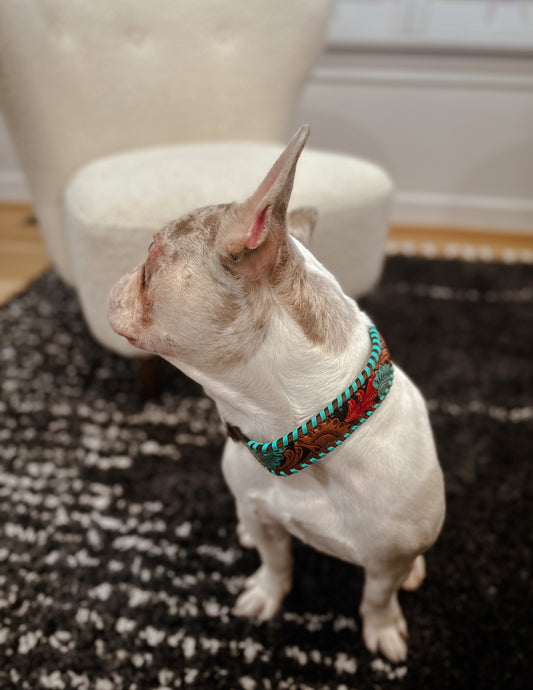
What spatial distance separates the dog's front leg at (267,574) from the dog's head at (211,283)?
0.30 metres

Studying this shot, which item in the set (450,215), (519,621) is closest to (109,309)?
(519,621)

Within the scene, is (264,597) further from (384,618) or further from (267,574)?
(384,618)

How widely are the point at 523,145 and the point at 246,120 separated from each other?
3.82ft

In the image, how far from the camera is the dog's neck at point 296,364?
1.39ft

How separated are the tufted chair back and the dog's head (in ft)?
2.72

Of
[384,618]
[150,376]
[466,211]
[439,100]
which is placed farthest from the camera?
[466,211]

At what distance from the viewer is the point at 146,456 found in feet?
3.33

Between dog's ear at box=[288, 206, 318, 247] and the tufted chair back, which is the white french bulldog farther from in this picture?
the tufted chair back

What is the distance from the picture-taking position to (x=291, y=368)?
434mm

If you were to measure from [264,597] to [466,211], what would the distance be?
1762mm

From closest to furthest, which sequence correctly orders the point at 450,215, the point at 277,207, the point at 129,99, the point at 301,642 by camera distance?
1. the point at 277,207
2. the point at 301,642
3. the point at 129,99
4. the point at 450,215

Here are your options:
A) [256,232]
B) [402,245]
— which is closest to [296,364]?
[256,232]

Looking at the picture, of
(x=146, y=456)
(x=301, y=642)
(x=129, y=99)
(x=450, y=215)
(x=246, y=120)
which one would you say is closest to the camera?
(x=301, y=642)

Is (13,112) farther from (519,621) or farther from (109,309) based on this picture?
(519,621)
